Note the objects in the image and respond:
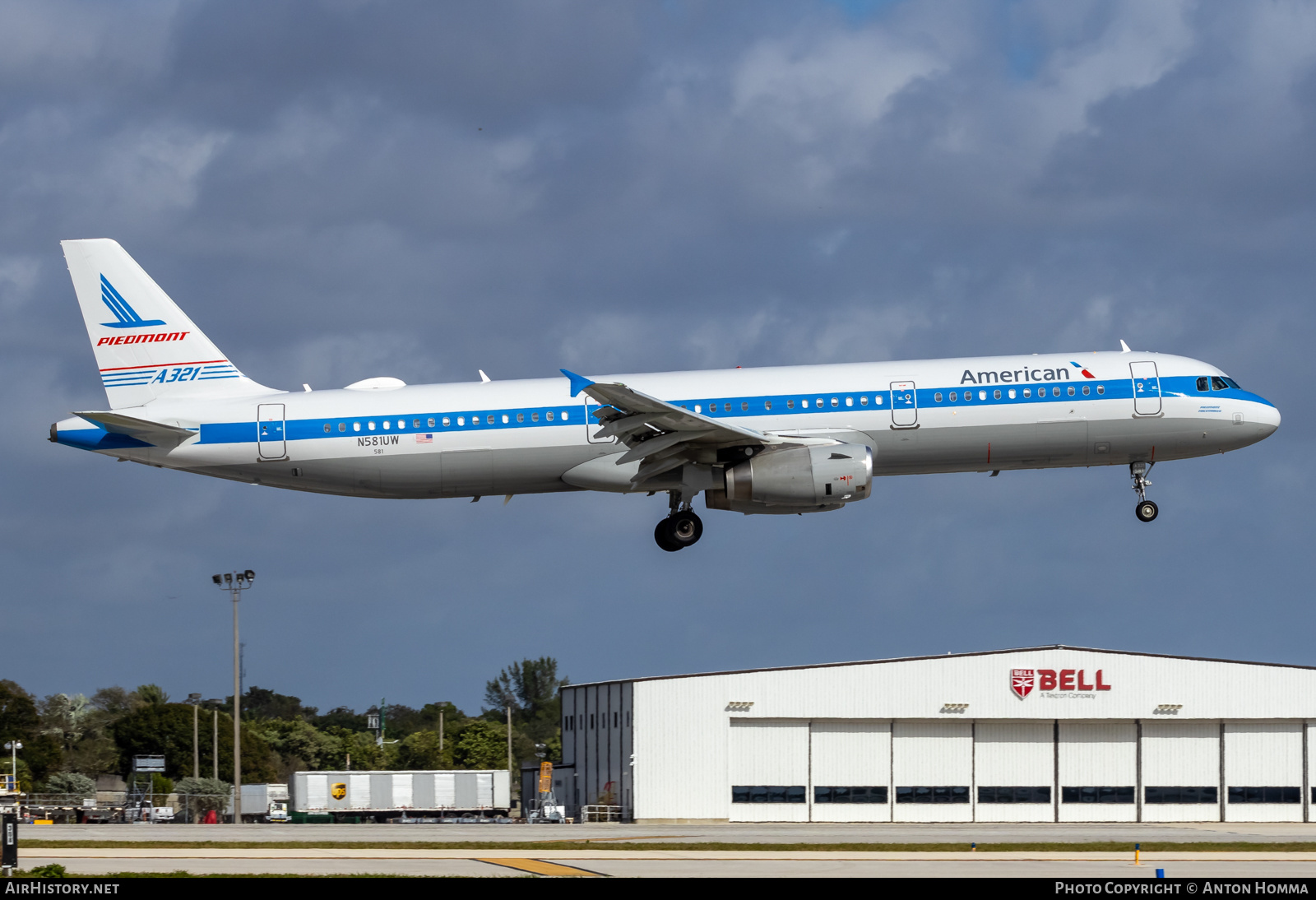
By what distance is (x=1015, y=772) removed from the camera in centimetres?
8044

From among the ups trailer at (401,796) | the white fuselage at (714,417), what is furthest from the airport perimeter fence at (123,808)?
the white fuselage at (714,417)

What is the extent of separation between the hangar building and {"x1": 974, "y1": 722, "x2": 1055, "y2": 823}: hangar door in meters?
0.07

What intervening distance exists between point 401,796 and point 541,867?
58.3m

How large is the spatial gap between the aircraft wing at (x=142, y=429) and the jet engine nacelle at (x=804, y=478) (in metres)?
16.3

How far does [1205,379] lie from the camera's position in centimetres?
4747

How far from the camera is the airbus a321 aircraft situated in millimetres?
45438

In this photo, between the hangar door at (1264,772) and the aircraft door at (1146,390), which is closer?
the aircraft door at (1146,390)

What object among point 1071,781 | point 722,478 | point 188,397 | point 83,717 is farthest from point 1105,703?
point 83,717

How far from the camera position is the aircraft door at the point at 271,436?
1836 inches

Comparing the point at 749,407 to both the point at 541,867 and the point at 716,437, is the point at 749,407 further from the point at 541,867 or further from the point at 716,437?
the point at 541,867

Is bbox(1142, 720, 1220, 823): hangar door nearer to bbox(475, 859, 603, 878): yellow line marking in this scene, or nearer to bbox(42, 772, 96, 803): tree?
bbox(475, 859, 603, 878): yellow line marking

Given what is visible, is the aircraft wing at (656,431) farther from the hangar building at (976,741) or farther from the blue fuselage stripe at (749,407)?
the hangar building at (976,741)

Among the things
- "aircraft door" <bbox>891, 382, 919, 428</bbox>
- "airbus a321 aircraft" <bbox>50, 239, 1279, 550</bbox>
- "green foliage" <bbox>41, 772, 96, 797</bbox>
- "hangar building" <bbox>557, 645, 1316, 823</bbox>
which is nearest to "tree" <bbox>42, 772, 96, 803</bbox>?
"green foliage" <bbox>41, 772, 96, 797</bbox>
